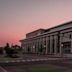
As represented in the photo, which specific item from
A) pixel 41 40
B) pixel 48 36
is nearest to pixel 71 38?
pixel 48 36

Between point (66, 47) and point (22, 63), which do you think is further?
point (66, 47)

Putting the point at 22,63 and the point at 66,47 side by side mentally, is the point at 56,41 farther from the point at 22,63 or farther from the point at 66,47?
the point at 22,63

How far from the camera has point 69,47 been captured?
92625 millimetres

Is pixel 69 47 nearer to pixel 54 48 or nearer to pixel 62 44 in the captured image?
pixel 62 44

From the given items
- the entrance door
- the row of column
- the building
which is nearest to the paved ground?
the building

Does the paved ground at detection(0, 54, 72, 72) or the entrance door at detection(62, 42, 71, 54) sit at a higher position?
the entrance door at detection(62, 42, 71, 54)

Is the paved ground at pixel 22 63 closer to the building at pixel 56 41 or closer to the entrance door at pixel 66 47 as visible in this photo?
the building at pixel 56 41

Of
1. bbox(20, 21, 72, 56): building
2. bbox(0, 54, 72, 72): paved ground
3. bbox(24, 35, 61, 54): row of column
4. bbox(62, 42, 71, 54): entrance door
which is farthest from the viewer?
bbox(24, 35, 61, 54): row of column

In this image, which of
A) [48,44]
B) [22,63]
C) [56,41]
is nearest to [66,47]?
[56,41]

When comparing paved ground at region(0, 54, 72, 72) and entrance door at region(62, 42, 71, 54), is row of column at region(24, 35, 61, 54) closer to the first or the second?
entrance door at region(62, 42, 71, 54)

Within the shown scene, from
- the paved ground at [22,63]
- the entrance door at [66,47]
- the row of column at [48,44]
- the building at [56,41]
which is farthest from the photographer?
the row of column at [48,44]

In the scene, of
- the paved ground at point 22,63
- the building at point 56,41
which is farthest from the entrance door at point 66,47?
the paved ground at point 22,63

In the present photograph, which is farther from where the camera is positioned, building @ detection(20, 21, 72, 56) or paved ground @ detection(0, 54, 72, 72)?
building @ detection(20, 21, 72, 56)

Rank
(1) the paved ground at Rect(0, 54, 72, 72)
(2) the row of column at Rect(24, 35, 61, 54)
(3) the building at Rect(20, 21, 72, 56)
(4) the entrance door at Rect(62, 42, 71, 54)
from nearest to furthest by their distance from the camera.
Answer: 1. (1) the paved ground at Rect(0, 54, 72, 72)
2. (4) the entrance door at Rect(62, 42, 71, 54)
3. (3) the building at Rect(20, 21, 72, 56)
4. (2) the row of column at Rect(24, 35, 61, 54)
